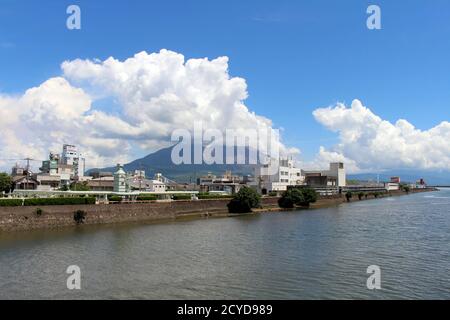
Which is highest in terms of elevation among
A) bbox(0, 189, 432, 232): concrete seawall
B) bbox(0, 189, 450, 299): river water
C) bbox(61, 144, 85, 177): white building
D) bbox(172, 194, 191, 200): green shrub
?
bbox(61, 144, 85, 177): white building

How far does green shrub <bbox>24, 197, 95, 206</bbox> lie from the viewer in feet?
138

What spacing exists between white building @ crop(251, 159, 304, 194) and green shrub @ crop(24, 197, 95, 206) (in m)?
61.3

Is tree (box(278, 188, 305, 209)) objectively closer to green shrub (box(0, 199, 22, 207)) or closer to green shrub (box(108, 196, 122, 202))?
green shrub (box(108, 196, 122, 202))

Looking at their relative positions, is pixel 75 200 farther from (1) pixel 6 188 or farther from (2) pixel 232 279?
(2) pixel 232 279

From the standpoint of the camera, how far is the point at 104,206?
161ft

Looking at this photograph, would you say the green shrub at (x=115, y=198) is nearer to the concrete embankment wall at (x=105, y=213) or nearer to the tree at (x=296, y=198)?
the concrete embankment wall at (x=105, y=213)

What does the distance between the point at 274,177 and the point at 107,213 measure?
67.7 meters

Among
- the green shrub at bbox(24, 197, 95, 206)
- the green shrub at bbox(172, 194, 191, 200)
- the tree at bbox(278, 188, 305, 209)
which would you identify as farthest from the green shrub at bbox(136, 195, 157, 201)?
the tree at bbox(278, 188, 305, 209)

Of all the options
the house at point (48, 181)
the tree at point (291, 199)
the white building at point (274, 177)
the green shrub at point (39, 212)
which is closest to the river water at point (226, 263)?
the green shrub at point (39, 212)

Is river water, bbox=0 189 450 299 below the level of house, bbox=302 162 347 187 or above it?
below

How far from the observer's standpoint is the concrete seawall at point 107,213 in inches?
1583

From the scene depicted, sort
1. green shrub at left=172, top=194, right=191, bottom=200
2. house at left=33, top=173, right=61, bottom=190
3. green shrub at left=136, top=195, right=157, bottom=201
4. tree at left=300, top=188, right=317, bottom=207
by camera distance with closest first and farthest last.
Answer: green shrub at left=136, top=195, right=157, bottom=201
green shrub at left=172, top=194, right=191, bottom=200
house at left=33, top=173, right=61, bottom=190
tree at left=300, top=188, right=317, bottom=207

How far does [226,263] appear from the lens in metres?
25.3

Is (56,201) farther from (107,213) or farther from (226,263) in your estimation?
(226,263)
